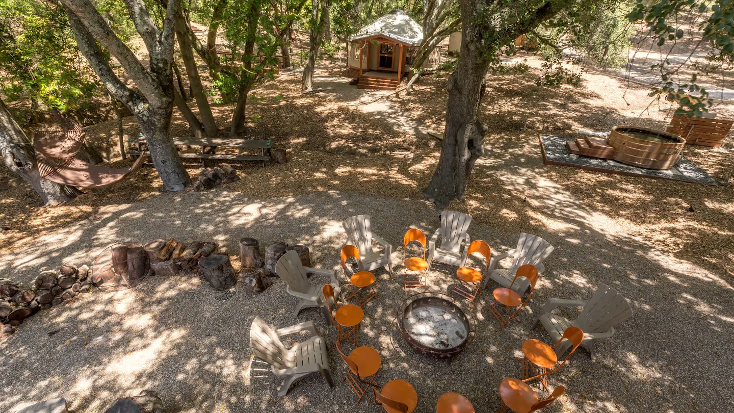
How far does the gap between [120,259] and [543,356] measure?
7.01m

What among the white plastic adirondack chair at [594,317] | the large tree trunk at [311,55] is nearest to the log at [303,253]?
the white plastic adirondack chair at [594,317]

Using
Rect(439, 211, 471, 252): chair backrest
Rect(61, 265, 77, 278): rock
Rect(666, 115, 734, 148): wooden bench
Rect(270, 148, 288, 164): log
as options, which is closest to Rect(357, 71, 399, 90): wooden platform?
Rect(270, 148, 288, 164): log

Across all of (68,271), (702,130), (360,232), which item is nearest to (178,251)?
(68,271)

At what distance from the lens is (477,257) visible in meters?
6.66

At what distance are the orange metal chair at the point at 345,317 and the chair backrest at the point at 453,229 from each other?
2487 millimetres

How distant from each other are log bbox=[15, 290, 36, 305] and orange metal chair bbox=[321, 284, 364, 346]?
4894mm

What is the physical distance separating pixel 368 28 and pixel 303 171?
13604 mm

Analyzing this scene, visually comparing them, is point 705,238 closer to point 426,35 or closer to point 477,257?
point 477,257

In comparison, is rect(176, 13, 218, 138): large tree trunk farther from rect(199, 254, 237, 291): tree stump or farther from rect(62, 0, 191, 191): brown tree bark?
rect(199, 254, 237, 291): tree stump

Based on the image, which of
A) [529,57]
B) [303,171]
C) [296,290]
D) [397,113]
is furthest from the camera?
[529,57]

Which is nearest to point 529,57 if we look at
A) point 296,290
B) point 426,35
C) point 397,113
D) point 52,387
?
point 426,35

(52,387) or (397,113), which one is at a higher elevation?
(397,113)

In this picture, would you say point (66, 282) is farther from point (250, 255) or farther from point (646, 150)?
point (646, 150)

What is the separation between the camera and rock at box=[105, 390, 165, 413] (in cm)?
352
